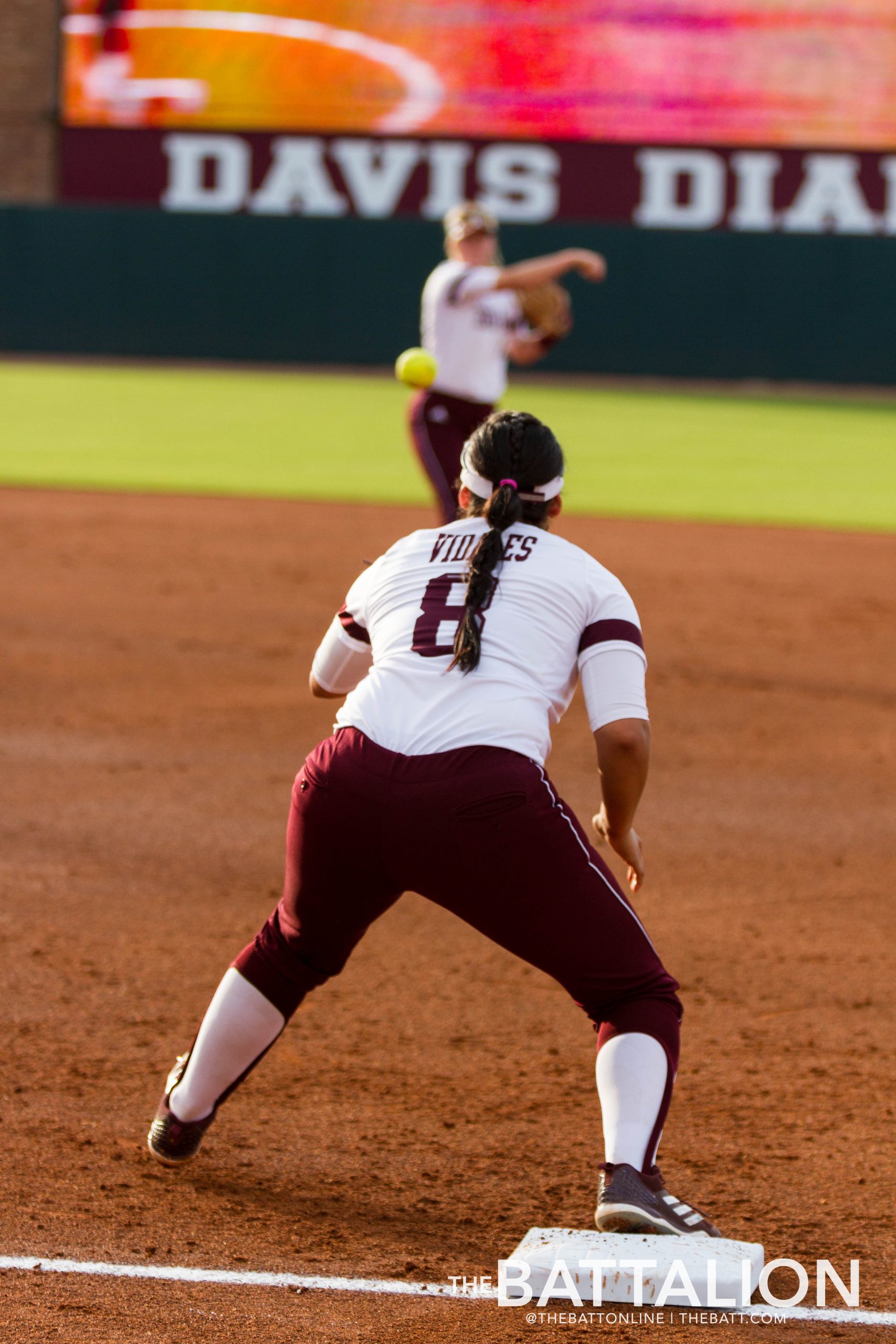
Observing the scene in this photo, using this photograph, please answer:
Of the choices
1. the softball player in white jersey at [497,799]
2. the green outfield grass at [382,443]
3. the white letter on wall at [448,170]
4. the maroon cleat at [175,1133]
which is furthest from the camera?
the white letter on wall at [448,170]

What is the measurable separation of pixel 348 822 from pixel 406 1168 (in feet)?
3.22

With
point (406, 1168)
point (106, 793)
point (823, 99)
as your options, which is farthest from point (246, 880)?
point (823, 99)

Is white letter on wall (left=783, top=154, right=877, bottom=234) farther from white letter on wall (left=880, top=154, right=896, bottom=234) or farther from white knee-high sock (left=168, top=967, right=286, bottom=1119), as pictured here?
white knee-high sock (left=168, top=967, right=286, bottom=1119)

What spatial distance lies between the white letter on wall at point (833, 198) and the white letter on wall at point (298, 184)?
807cm

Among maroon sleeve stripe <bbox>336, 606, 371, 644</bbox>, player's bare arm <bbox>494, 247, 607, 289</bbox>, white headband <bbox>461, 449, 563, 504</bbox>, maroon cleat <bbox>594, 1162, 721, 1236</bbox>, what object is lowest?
maroon cleat <bbox>594, 1162, 721, 1236</bbox>

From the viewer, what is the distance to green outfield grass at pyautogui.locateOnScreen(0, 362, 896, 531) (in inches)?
623

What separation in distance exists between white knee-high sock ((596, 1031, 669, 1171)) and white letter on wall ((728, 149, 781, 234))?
89.0 ft

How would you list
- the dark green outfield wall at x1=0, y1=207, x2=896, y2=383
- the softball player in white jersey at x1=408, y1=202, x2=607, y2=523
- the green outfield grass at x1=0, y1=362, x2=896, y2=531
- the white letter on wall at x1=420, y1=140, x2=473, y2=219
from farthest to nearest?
the white letter on wall at x1=420, y1=140, x2=473, y2=219 → the dark green outfield wall at x1=0, y1=207, x2=896, y2=383 → the green outfield grass at x1=0, y1=362, x2=896, y2=531 → the softball player in white jersey at x1=408, y1=202, x2=607, y2=523

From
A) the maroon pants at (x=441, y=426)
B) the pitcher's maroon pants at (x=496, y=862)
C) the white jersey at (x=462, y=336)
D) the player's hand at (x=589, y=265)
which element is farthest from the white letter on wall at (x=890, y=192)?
the pitcher's maroon pants at (x=496, y=862)

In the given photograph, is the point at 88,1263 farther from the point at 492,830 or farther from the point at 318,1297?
the point at 492,830

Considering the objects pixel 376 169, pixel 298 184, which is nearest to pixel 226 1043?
pixel 376 169

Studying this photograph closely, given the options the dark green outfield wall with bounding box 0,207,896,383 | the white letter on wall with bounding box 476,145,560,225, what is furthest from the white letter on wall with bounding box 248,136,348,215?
the white letter on wall with bounding box 476,145,560,225

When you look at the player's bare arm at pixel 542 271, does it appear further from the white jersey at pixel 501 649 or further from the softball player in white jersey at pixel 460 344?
the white jersey at pixel 501 649

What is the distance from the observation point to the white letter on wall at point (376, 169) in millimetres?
29844
